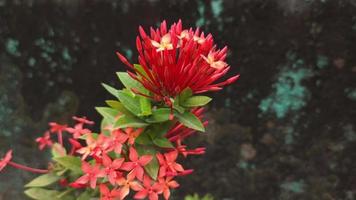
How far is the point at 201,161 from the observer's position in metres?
2.01

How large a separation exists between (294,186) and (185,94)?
105 centimetres

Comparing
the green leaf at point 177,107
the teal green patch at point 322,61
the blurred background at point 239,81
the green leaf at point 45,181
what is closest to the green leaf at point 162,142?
the green leaf at point 177,107

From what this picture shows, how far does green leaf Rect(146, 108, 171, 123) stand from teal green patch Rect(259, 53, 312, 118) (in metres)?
0.84

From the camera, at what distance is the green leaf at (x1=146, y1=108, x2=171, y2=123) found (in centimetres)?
112

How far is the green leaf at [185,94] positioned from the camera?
1.08 metres

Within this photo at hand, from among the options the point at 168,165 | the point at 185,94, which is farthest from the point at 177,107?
the point at 168,165

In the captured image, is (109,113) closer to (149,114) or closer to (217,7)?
(149,114)

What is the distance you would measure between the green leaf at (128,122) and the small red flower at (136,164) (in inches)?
2.3

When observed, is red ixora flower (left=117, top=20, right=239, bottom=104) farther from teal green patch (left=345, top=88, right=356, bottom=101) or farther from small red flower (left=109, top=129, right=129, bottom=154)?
Result: teal green patch (left=345, top=88, right=356, bottom=101)

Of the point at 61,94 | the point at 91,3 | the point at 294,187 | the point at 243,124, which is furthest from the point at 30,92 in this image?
the point at 294,187

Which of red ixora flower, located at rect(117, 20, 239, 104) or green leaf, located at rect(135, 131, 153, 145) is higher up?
red ixora flower, located at rect(117, 20, 239, 104)

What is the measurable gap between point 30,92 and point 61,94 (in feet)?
0.44

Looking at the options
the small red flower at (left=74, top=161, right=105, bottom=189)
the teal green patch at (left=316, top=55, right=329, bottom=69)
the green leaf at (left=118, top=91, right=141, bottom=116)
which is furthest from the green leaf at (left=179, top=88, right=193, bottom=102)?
the teal green patch at (left=316, top=55, right=329, bottom=69)

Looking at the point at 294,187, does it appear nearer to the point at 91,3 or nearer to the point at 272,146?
the point at 272,146
